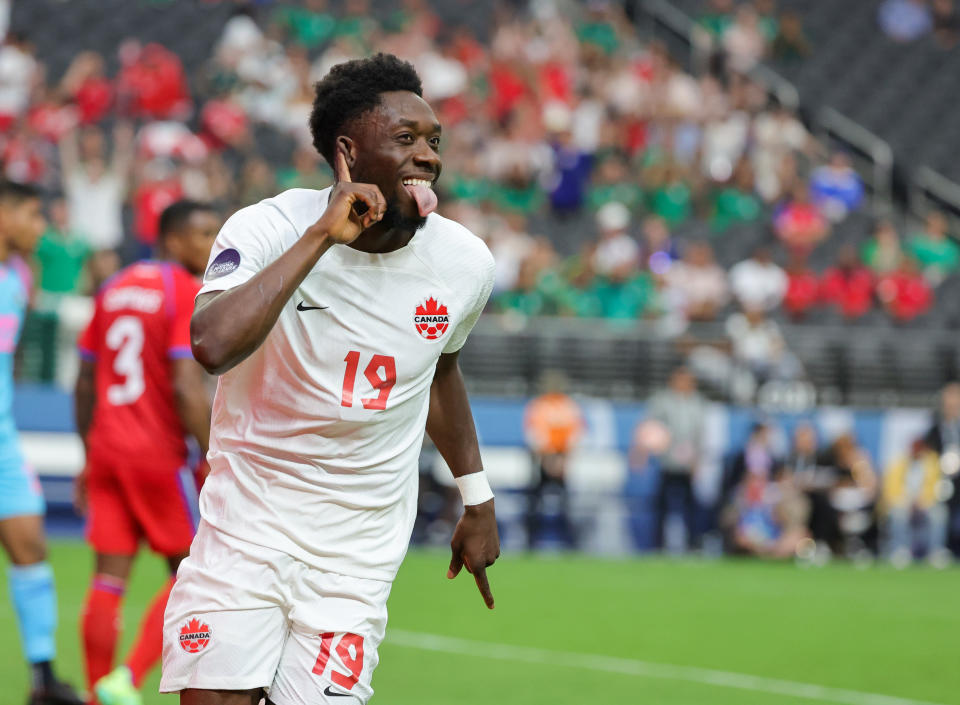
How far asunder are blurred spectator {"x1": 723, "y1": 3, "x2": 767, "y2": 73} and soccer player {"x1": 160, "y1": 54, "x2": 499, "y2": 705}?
20.3 meters

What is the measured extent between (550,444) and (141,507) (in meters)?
10.0

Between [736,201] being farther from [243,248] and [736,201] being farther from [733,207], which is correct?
[243,248]

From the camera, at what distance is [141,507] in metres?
6.58

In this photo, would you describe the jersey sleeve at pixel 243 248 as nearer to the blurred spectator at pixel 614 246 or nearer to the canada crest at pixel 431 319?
the canada crest at pixel 431 319

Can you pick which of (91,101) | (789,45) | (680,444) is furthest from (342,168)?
(789,45)

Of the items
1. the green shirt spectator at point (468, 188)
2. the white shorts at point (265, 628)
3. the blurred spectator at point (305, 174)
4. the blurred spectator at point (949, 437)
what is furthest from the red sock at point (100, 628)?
the blurred spectator at point (949, 437)

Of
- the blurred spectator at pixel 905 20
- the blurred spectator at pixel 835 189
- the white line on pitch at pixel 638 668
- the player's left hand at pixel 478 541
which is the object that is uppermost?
the blurred spectator at pixel 905 20

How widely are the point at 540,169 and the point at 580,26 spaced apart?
425 cm

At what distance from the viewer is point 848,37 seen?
83.6 ft

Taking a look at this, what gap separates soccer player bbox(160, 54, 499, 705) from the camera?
3.74 meters

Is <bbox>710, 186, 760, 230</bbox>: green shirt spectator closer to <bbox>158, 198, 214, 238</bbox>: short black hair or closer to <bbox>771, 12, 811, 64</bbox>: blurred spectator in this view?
<bbox>771, 12, 811, 64</bbox>: blurred spectator

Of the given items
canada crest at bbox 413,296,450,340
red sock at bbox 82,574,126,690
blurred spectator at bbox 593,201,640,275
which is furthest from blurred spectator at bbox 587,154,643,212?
canada crest at bbox 413,296,450,340

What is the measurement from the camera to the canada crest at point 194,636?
147 inches

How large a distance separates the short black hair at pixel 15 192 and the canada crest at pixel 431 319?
3877mm
